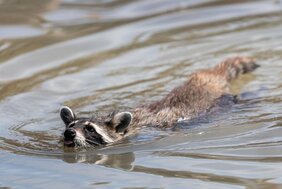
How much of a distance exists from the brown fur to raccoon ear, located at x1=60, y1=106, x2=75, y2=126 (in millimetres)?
955

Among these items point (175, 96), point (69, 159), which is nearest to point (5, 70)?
point (175, 96)

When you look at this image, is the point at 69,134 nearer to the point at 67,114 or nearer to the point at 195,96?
the point at 67,114

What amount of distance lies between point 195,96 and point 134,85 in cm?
130

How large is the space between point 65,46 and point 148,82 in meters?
2.44

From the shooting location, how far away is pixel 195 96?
10961mm

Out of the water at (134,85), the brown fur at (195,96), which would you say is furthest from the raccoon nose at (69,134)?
the brown fur at (195,96)

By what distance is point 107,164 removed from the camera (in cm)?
855

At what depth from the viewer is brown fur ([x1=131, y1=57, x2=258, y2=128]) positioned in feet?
34.0

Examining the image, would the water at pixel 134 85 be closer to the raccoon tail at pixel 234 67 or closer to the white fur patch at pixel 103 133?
the raccoon tail at pixel 234 67

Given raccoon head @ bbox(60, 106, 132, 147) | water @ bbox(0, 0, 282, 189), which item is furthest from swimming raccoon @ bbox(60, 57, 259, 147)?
water @ bbox(0, 0, 282, 189)

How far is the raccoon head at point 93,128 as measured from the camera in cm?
925

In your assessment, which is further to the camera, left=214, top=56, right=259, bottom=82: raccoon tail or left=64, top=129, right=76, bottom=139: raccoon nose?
left=214, top=56, right=259, bottom=82: raccoon tail

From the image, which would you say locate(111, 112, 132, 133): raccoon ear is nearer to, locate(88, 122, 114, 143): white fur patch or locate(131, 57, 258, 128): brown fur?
locate(88, 122, 114, 143): white fur patch

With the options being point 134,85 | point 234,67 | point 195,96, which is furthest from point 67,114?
point 234,67
